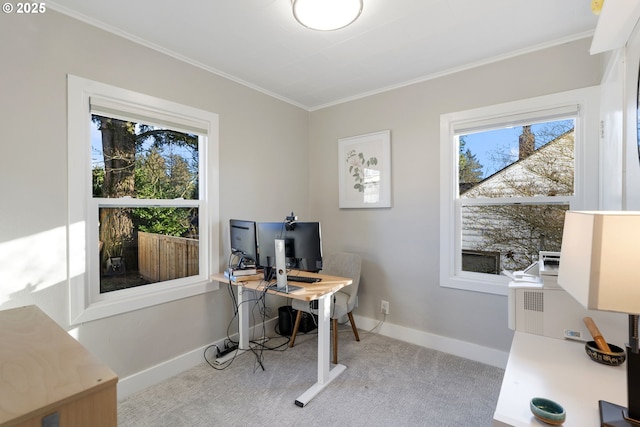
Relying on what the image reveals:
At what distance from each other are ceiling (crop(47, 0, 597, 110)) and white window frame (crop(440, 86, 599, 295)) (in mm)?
422

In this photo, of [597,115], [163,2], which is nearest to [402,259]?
[597,115]

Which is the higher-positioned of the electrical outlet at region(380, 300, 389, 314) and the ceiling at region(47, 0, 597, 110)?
the ceiling at region(47, 0, 597, 110)

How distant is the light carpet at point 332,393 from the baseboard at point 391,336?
5 centimetres

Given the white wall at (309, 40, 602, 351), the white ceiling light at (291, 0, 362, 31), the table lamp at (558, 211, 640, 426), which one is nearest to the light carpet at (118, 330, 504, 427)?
the white wall at (309, 40, 602, 351)

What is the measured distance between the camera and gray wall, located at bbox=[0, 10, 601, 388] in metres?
1.70

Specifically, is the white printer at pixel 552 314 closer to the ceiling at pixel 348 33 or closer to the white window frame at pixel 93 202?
the ceiling at pixel 348 33

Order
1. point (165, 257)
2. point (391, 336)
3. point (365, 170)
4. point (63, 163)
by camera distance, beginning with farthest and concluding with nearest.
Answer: point (365, 170) < point (391, 336) < point (165, 257) < point (63, 163)

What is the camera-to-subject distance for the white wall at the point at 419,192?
2.27 meters

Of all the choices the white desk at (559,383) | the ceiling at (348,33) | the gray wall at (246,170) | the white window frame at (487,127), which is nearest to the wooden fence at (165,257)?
the gray wall at (246,170)

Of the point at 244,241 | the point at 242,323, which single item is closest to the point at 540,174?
the point at 244,241

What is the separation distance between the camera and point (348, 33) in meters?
2.06

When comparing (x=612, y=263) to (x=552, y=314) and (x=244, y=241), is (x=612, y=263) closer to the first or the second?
(x=552, y=314)

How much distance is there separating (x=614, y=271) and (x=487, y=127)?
6.92 ft

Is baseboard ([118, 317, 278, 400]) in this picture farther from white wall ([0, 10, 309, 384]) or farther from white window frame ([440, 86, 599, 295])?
white window frame ([440, 86, 599, 295])
